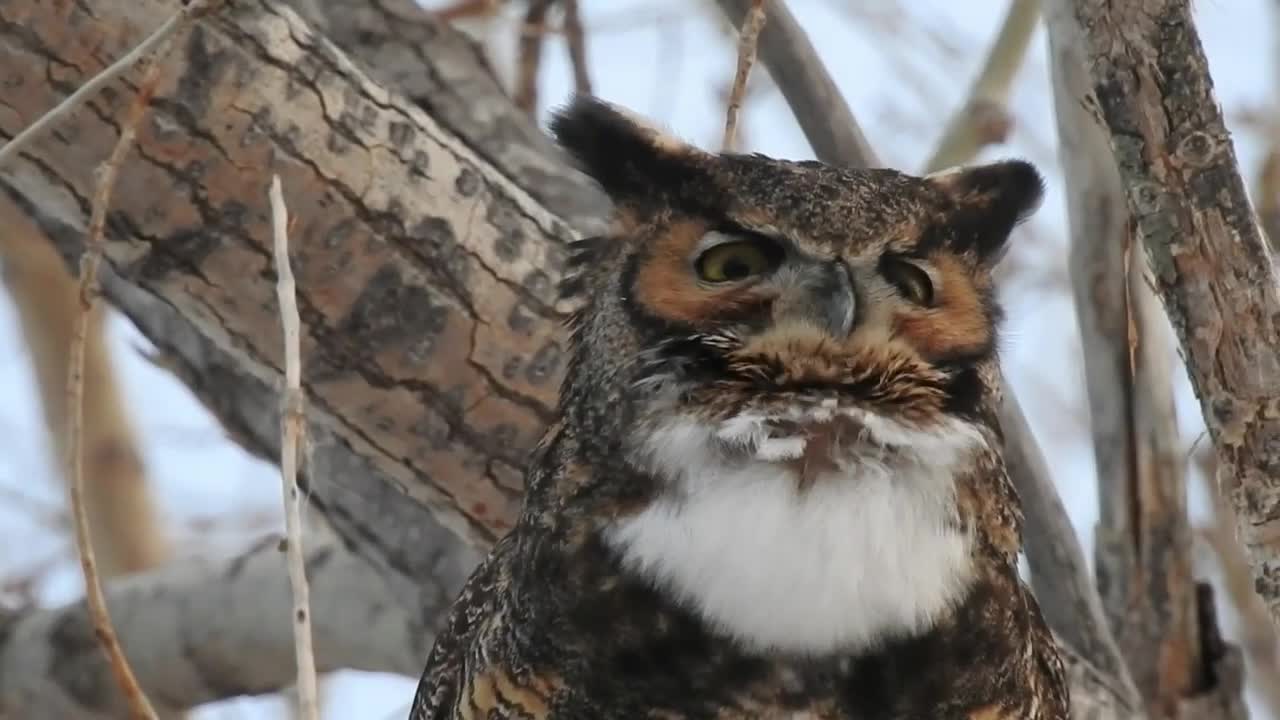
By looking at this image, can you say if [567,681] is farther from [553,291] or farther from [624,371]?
[553,291]

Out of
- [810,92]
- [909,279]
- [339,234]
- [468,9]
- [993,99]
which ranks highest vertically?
[468,9]

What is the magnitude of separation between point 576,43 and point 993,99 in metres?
0.71

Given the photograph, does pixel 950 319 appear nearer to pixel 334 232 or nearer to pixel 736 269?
pixel 736 269

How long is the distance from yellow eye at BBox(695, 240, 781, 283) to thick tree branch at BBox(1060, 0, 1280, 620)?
371 millimetres

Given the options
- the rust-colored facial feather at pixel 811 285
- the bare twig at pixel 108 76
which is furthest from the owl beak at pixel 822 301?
the bare twig at pixel 108 76

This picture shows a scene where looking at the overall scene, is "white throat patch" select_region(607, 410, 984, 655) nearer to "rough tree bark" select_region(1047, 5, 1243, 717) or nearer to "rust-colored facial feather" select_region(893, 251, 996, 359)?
"rust-colored facial feather" select_region(893, 251, 996, 359)

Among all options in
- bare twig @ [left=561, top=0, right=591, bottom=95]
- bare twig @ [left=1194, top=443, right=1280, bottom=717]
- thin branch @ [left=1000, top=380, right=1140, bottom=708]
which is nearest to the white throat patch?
thin branch @ [left=1000, top=380, right=1140, bottom=708]

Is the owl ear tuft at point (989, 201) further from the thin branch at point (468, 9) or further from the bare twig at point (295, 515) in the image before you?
the thin branch at point (468, 9)

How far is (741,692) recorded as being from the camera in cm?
197

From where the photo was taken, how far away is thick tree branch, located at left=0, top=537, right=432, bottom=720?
3.21 m

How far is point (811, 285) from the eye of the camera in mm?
1945

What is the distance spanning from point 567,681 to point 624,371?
0.32 metres

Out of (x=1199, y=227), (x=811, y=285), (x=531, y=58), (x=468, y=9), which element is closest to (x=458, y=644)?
(x=811, y=285)

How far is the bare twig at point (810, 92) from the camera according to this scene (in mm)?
Result: 2662
